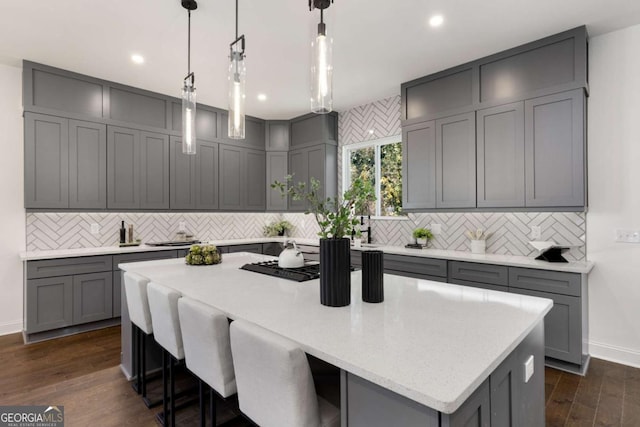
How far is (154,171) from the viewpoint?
4398mm

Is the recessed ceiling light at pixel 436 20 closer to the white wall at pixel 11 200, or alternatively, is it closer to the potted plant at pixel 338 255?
the potted plant at pixel 338 255

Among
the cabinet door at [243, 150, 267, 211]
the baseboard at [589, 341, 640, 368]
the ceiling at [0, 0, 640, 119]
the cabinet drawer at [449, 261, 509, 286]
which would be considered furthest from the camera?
the cabinet door at [243, 150, 267, 211]

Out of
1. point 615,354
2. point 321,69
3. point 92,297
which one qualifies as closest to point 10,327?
point 92,297

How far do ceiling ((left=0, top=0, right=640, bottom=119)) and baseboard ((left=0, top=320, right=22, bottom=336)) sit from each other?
280cm

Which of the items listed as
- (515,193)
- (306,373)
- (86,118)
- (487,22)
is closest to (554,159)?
(515,193)

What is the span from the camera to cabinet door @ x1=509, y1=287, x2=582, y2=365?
263cm

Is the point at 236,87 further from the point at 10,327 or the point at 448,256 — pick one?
the point at 10,327

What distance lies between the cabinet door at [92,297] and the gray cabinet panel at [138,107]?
193cm

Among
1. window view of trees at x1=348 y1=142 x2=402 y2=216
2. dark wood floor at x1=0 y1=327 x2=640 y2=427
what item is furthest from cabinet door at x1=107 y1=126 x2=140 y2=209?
window view of trees at x1=348 y1=142 x2=402 y2=216

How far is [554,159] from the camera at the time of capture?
2.96m

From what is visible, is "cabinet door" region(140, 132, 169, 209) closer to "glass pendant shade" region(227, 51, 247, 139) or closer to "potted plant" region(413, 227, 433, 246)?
"glass pendant shade" region(227, 51, 247, 139)

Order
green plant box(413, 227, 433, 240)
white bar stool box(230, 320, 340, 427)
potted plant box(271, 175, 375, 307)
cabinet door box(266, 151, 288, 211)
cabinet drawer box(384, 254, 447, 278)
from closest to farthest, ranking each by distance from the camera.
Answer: white bar stool box(230, 320, 340, 427) < potted plant box(271, 175, 375, 307) < cabinet drawer box(384, 254, 447, 278) < green plant box(413, 227, 433, 240) < cabinet door box(266, 151, 288, 211)

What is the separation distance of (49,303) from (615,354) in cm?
536

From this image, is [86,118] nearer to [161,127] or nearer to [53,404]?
[161,127]
